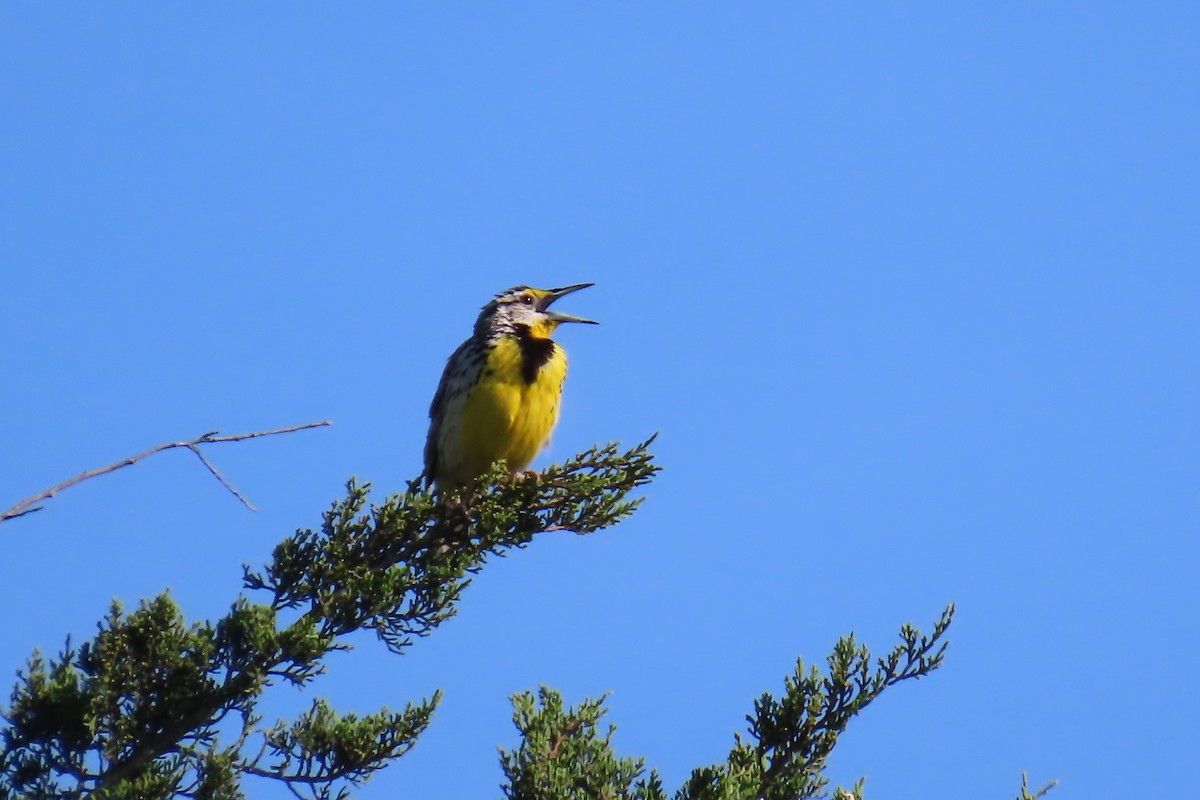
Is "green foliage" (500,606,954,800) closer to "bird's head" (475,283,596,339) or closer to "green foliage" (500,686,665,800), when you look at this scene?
"green foliage" (500,686,665,800)

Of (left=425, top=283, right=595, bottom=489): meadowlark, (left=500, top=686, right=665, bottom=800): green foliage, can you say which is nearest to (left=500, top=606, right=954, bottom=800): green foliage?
(left=500, top=686, right=665, bottom=800): green foliage

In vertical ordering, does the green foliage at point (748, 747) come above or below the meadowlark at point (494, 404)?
below

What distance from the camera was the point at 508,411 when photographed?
27.6ft

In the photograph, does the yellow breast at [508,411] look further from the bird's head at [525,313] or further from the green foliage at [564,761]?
the green foliage at [564,761]

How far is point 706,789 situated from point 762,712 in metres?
0.69

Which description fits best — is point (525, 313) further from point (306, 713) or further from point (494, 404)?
point (306, 713)

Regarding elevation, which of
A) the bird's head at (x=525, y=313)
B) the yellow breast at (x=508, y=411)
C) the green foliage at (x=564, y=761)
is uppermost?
the bird's head at (x=525, y=313)

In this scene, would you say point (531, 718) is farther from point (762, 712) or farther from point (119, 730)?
point (119, 730)

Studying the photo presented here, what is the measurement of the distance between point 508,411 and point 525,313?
126cm

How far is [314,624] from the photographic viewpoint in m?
5.86

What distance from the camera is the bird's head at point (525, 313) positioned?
9211 millimetres

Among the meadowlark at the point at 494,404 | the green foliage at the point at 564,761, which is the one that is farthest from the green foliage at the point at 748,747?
the meadowlark at the point at 494,404

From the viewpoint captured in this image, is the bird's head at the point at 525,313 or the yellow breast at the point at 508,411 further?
the bird's head at the point at 525,313

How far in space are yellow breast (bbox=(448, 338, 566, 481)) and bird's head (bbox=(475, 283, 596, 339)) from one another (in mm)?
499
